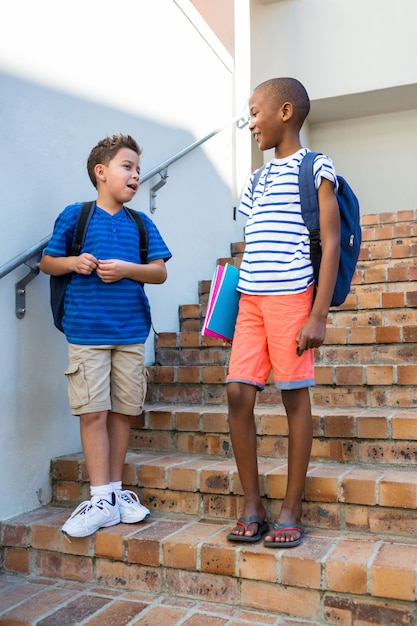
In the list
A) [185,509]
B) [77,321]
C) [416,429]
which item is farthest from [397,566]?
[77,321]

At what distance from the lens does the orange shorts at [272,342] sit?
1814mm

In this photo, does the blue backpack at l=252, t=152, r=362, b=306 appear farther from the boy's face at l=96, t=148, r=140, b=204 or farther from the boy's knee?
the boy's face at l=96, t=148, r=140, b=204

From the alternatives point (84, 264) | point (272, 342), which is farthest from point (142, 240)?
point (272, 342)

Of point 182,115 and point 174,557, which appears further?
point 182,115

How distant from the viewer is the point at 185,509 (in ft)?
7.07

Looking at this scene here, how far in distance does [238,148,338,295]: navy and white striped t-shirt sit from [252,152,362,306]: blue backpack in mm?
23

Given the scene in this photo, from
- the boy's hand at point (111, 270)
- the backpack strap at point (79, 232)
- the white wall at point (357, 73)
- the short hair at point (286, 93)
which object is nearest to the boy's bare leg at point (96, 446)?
the boy's hand at point (111, 270)

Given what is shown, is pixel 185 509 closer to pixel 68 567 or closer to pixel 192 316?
pixel 68 567

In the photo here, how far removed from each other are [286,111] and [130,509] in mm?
1384

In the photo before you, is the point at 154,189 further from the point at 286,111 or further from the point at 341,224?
the point at 341,224

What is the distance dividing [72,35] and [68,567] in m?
2.11

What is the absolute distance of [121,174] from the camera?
2.16m

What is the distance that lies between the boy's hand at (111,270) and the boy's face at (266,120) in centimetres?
60

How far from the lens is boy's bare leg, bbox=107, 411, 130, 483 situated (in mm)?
2148
